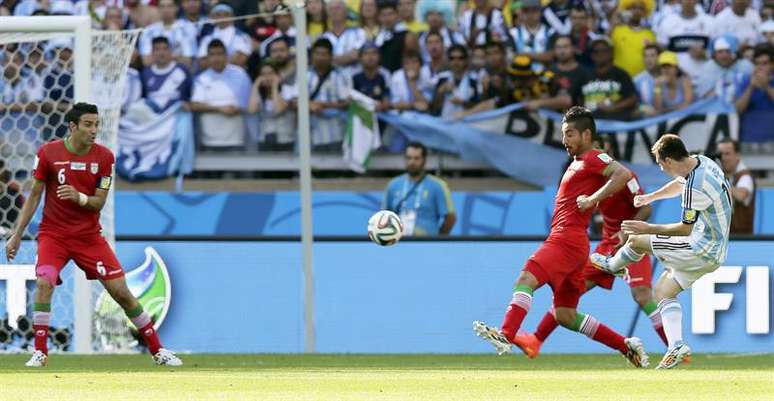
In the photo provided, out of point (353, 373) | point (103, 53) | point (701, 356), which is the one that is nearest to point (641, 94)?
point (701, 356)

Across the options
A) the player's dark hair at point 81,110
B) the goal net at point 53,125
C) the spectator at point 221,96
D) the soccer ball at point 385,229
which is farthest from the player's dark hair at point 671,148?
the spectator at point 221,96

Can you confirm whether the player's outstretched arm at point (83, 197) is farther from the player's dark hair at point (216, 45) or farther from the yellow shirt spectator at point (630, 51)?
the yellow shirt spectator at point (630, 51)

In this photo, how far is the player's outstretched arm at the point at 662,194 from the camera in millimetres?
12125

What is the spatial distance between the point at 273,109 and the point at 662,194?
7.82 metres

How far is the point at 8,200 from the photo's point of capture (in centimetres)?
1545

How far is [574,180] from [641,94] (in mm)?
6842

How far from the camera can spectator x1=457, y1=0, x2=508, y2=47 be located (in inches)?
754

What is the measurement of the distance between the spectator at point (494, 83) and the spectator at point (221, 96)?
2632 mm

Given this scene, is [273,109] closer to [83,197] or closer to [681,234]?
[83,197]

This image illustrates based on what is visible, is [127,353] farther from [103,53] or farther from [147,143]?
[147,143]

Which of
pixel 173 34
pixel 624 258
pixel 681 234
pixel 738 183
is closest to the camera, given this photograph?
pixel 681 234

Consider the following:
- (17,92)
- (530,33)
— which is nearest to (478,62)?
(530,33)

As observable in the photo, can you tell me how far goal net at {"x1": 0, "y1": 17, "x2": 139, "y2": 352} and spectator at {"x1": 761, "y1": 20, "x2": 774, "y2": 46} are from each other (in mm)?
7419

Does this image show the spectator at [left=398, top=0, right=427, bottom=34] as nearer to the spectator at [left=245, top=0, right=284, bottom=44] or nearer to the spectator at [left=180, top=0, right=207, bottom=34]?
the spectator at [left=245, top=0, right=284, bottom=44]
